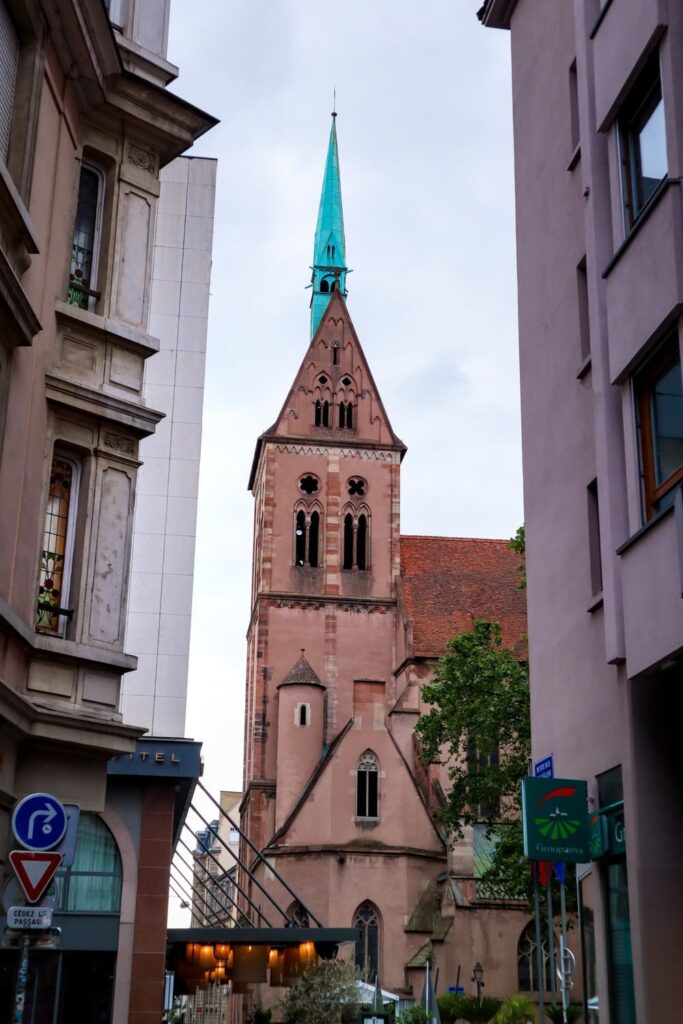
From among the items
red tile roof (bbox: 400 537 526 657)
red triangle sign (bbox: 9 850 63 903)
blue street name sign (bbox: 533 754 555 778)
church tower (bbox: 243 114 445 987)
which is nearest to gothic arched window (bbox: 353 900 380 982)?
church tower (bbox: 243 114 445 987)

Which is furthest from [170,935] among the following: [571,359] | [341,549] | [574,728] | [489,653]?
[341,549]

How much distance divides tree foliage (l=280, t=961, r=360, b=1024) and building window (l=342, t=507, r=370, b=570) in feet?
85.9

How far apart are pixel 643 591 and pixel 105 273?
234 inches

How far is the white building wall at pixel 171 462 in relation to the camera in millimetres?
19516

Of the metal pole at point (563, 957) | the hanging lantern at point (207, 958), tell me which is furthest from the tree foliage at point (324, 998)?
the metal pole at point (563, 957)

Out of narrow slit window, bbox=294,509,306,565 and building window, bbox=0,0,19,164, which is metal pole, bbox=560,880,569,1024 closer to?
building window, bbox=0,0,19,164

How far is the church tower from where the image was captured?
4862 cm

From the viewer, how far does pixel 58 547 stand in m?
12.3

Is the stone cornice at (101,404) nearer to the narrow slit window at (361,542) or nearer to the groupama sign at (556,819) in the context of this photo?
the groupama sign at (556,819)

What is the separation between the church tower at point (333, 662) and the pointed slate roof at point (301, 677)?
0.20 ft

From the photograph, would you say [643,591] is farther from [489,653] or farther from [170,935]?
[489,653]

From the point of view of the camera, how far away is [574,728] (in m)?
14.6

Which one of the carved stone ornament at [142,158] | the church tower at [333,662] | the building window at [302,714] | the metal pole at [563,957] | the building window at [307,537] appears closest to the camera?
the metal pole at [563,957]

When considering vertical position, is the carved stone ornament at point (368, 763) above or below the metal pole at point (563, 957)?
above
